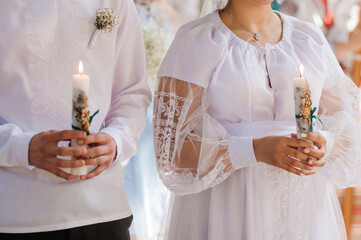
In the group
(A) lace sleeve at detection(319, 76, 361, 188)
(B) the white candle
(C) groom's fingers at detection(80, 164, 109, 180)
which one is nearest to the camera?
(B) the white candle

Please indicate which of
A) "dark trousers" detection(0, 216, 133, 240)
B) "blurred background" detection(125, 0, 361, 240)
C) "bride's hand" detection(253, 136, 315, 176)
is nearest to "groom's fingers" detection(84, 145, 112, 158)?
"dark trousers" detection(0, 216, 133, 240)

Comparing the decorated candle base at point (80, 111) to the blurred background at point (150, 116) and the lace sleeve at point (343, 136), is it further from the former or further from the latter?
the blurred background at point (150, 116)

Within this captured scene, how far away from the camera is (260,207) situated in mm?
2031

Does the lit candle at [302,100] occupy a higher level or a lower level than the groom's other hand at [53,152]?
higher

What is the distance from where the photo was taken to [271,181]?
6.77 feet

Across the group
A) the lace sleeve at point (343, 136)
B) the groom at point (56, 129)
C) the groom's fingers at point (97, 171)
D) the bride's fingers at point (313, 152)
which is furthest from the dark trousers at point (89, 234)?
the lace sleeve at point (343, 136)

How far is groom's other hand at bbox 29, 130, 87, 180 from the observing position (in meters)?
1.49

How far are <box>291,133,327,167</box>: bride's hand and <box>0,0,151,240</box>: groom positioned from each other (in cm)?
58

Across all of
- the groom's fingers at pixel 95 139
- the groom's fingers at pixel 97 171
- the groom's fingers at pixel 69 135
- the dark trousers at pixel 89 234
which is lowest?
the dark trousers at pixel 89 234

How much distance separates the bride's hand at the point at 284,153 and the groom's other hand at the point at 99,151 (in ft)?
1.78

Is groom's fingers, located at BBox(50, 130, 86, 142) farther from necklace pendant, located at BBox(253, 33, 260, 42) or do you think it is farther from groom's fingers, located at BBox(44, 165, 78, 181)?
necklace pendant, located at BBox(253, 33, 260, 42)

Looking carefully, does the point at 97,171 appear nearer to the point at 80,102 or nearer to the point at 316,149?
the point at 80,102

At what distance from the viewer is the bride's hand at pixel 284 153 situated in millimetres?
1831

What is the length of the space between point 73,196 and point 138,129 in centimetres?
36
